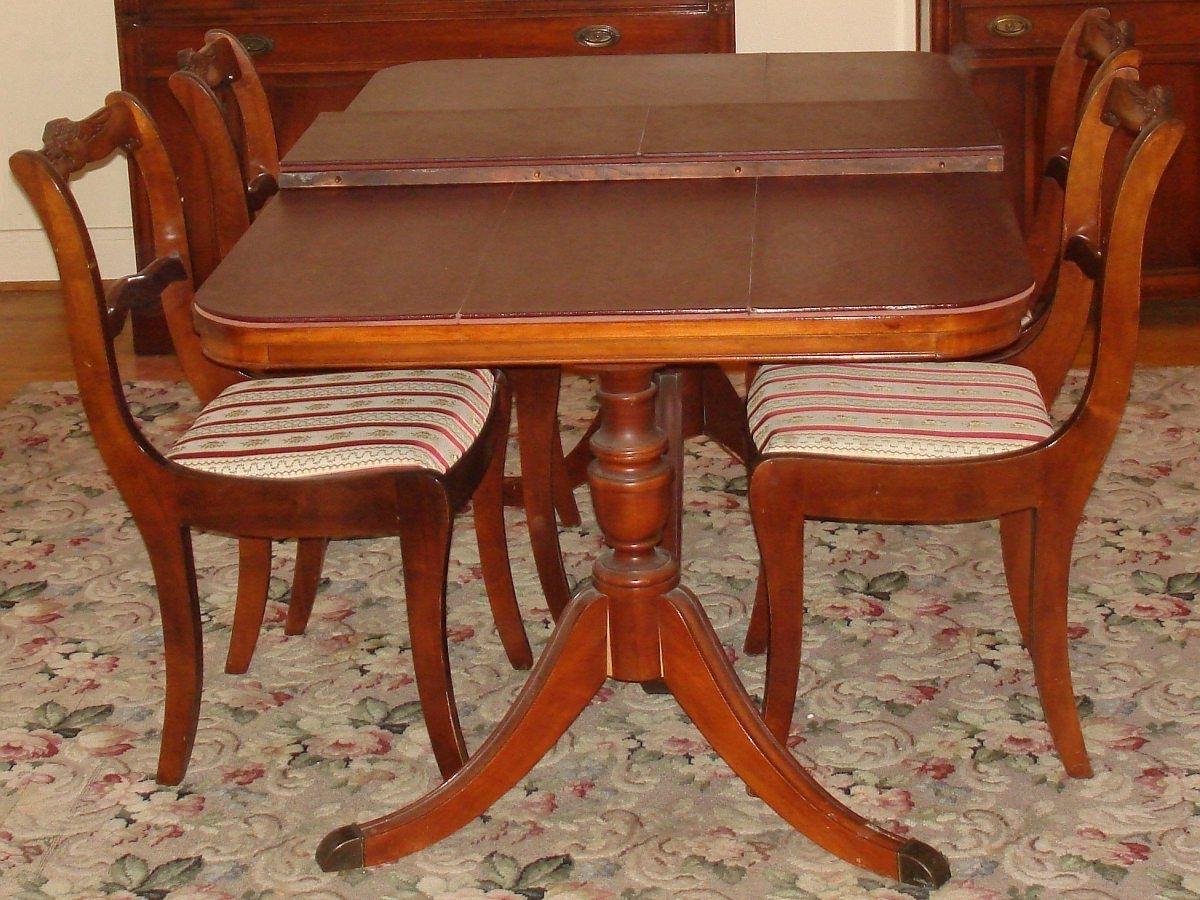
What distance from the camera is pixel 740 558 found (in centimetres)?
271

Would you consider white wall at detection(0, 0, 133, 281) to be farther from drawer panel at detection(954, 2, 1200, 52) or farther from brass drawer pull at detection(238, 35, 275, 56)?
drawer panel at detection(954, 2, 1200, 52)

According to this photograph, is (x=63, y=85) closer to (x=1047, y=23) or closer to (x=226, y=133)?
(x=226, y=133)

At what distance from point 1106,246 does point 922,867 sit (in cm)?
75

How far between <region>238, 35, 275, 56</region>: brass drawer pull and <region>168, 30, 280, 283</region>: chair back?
1030 millimetres

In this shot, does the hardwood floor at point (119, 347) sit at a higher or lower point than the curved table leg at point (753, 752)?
lower

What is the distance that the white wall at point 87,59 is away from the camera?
12.4 feet

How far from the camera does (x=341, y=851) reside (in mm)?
1918

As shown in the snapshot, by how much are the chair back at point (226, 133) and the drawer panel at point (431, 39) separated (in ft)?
3.36

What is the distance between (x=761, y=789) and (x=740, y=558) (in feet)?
2.70

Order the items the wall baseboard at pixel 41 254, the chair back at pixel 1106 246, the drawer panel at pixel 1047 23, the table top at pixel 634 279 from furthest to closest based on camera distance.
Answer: the wall baseboard at pixel 41 254, the drawer panel at pixel 1047 23, the chair back at pixel 1106 246, the table top at pixel 634 279

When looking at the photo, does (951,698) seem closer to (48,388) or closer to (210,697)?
(210,697)

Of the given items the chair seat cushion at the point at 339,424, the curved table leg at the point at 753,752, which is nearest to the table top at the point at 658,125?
the chair seat cushion at the point at 339,424

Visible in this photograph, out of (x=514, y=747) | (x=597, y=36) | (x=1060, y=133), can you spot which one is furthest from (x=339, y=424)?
(x=597, y=36)

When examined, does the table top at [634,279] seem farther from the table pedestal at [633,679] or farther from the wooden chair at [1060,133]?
the wooden chair at [1060,133]
